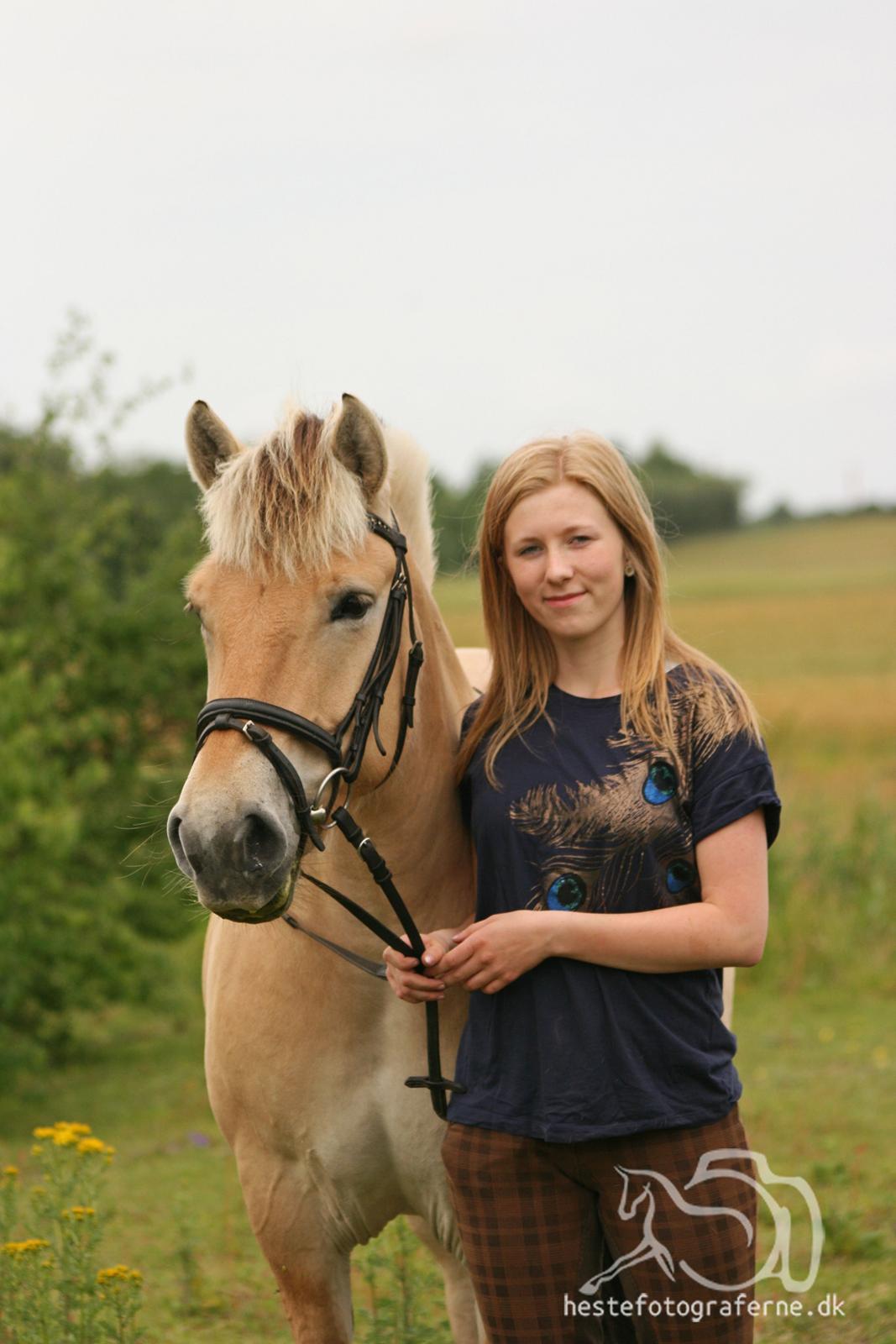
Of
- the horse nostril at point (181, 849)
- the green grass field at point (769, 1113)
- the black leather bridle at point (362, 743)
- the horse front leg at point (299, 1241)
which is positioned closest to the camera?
the horse nostril at point (181, 849)

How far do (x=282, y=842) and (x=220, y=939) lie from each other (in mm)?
1208

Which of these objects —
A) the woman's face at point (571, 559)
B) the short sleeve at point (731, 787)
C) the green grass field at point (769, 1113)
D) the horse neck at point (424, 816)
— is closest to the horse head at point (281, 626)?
the horse neck at point (424, 816)

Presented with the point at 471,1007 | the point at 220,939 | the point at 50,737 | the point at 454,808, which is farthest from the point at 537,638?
the point at 50,737

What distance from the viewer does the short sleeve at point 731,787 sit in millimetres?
2348

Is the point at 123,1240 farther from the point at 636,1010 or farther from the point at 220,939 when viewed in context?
the point at 636,1010

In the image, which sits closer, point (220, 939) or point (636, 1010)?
point (636, 1010)

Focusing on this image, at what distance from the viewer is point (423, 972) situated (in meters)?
2.57

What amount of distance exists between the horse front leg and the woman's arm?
0.91 metres

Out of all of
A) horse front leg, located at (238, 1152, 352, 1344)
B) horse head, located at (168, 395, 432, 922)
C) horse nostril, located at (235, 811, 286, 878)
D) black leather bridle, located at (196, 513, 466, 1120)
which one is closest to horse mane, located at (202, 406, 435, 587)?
horse head, located at (168, 395, 432, 922)

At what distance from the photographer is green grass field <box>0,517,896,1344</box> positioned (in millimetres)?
4422

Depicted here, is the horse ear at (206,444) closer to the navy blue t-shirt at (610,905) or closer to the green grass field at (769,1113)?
the green grass field at (769,1113)

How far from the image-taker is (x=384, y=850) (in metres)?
2.79

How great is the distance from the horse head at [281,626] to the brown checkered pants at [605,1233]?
0.68 metres

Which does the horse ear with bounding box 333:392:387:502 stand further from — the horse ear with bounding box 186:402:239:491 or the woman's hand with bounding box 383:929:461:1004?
the woman's hand with bounding box 383:929:461:1004
